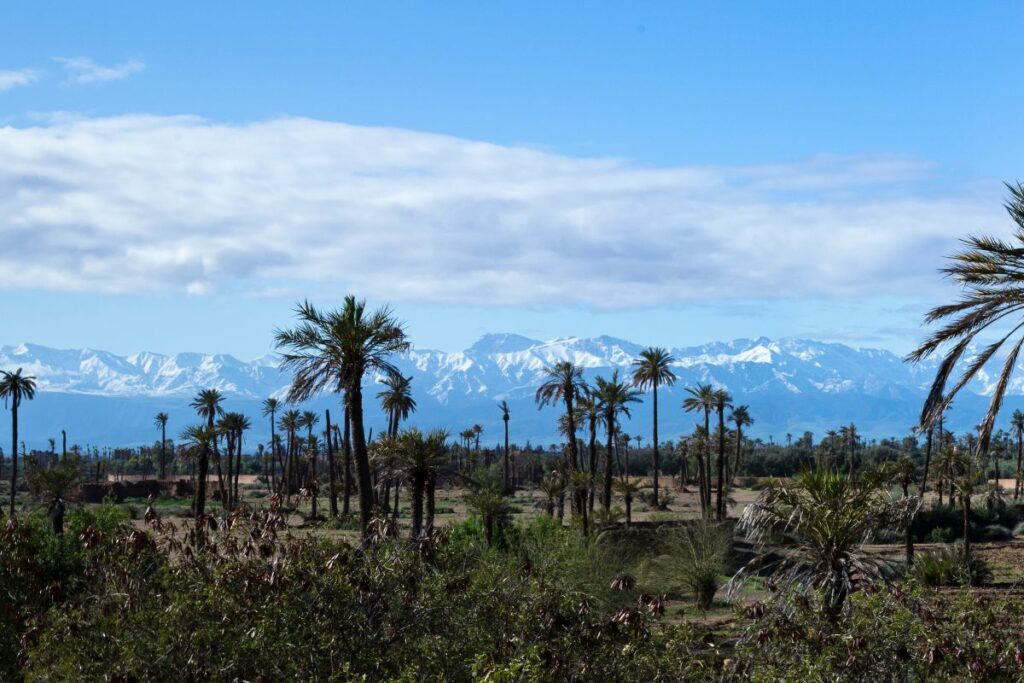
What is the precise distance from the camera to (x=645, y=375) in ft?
222

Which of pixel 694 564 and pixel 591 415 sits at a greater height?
pixel 591 415

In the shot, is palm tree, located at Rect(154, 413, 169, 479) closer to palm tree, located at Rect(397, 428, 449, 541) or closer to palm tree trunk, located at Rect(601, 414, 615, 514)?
palm tree trunk, located at Rect(601, 414, 615, 514)

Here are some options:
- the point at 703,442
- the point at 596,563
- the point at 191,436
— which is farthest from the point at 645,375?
the point at 596,563

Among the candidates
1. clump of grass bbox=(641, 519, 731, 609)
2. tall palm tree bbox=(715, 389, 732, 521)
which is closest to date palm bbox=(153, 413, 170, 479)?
tall palm tree bbox=(715, 389, 732, 521)

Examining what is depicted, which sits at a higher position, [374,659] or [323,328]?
[323,328]

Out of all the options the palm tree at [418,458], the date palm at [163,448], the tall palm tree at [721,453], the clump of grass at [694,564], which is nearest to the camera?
the clump of grass at [694,564]

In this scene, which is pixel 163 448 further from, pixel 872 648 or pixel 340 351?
pixel 872 648

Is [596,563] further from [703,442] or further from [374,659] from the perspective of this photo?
[703,442]

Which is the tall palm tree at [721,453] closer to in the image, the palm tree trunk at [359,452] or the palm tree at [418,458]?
the palm tree at [418,458]

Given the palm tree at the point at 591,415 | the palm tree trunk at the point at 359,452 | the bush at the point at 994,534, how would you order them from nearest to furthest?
the palm tree trunk at the point at 359,452 → the palm tree at the point at 591,415 → the bush at the point at 994,534

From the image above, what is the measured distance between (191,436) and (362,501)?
3070 centimetres

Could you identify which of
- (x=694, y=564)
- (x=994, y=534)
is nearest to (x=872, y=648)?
(x=694, y=564)

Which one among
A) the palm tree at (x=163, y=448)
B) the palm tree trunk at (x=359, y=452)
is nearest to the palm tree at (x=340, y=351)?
the palm tree trunk at (x=359, y=452)

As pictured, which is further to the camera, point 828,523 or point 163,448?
point 163,448
